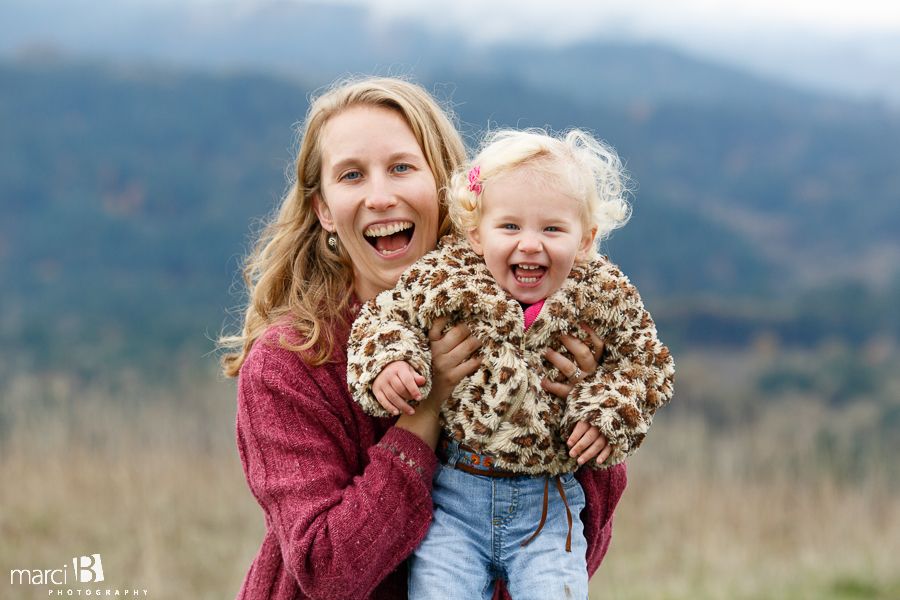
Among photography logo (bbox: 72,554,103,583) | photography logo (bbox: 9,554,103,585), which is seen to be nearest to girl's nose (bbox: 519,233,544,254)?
photography logo (bbox: 9,554,103,585)

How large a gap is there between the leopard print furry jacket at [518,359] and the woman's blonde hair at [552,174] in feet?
0.52

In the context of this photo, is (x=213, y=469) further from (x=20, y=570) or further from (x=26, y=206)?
(x=26, y=206)

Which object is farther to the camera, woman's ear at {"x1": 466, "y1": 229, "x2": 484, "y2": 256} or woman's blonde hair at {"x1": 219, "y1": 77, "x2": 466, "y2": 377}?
woman's blonde hair at {"x1": 219, "y1": 77, "x2": 466, "y2": 377}

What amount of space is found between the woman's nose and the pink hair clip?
0.21 meters

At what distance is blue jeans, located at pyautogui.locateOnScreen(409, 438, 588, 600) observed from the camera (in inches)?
72.9

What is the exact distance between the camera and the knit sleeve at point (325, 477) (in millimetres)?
1736

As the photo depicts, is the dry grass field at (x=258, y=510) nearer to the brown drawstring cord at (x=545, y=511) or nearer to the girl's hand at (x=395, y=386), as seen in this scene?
the brown drawstring cord at (x=545, y=511)

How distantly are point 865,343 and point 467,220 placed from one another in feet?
123

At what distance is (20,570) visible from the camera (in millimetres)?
5758

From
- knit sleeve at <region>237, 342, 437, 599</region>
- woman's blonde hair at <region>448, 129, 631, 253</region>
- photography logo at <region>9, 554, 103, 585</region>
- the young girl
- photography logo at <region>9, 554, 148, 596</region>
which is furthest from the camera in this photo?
photography logo at <region>9, 554, 103, 585</region>

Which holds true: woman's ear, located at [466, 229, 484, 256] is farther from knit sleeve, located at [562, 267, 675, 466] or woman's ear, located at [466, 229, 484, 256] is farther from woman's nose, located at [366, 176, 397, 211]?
knit sleeve, located at [562, 267, 675, 466]

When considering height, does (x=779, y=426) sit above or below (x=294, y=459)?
above

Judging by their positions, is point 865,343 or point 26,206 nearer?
point 865,343

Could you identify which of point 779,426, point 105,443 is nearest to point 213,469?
point 105,443
